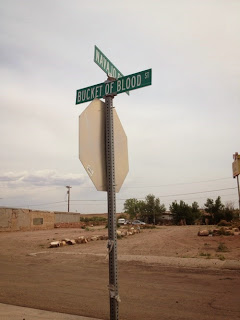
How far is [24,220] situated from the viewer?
39.5m

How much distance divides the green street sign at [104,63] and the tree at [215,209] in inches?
2065

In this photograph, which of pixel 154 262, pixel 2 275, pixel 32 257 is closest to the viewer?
pixel 2 275

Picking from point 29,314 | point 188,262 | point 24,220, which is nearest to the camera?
point 29,314

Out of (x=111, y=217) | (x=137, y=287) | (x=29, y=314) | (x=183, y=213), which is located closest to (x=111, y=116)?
→ (x=111, y=217)

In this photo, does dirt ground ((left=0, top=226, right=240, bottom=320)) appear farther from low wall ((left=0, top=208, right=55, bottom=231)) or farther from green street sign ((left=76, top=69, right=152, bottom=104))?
low wall ((left=0, top=208, right=55, bottom=231))

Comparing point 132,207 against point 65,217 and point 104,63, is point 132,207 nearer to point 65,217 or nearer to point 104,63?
point 65,217

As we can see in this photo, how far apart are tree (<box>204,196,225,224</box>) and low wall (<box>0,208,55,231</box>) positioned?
2794 cm

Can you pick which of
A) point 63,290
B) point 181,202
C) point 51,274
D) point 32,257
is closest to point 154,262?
point 51,274

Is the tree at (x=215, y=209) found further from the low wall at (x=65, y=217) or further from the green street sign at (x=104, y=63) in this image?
the green street sign at (x=104, y=63)

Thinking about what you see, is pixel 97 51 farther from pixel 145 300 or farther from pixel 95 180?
pixel 145 300

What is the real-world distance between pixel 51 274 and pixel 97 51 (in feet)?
26.1

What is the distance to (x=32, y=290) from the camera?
7.42 metres

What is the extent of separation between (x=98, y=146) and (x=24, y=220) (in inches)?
1522

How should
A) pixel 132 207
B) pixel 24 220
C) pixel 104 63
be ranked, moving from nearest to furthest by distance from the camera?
A: pixel 104 63 < pixel 24 220 < pixel 132 207
